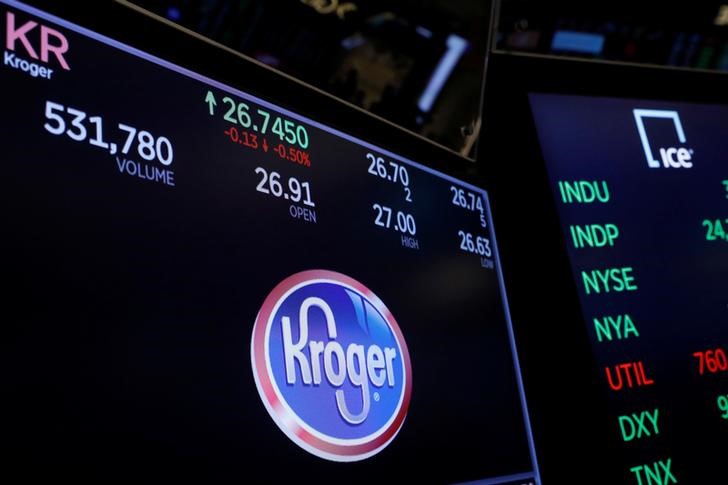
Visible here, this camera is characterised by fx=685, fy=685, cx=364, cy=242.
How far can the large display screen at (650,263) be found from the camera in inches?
51.1

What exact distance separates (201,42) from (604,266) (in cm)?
91

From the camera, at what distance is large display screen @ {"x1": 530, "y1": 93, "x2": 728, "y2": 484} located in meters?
1.30

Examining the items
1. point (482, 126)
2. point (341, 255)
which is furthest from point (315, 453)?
point (482, 126)

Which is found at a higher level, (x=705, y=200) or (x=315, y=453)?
(x=705, y=200)

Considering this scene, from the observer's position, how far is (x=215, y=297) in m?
0.85

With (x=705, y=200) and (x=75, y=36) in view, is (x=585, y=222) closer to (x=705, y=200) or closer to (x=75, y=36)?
(x=705, y=200)

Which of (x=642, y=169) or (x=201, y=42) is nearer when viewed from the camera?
(x=201, y=42)

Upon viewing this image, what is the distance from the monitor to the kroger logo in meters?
0.39

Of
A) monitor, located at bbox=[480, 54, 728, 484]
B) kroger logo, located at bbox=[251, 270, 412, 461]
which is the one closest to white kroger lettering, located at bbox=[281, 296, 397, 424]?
kroger logo, located at bbox=[251, 270, 412, 461]

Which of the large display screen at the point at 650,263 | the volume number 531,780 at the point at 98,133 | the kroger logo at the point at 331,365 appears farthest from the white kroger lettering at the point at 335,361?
the large display screen at the point at 650,263

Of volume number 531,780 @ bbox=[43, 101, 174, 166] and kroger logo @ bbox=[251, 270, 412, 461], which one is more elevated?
volume number 531,780 @ bbox=[43, 101, 174, 166]

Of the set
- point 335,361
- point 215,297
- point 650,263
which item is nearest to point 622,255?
point 650,263

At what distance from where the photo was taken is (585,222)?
145cm

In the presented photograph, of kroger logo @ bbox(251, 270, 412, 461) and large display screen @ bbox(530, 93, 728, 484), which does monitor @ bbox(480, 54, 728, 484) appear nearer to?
large display screen @ bbox(530, 93, 728, 484)
